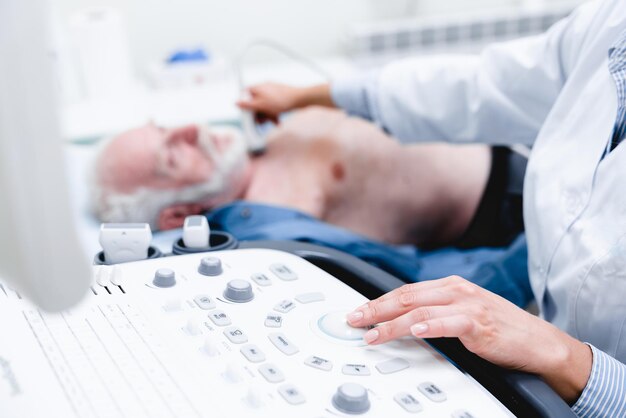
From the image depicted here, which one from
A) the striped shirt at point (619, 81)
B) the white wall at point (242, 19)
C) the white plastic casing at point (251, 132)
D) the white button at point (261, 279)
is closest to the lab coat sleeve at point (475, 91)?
the striped shirt at point (619, 81)

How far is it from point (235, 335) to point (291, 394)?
0.11m

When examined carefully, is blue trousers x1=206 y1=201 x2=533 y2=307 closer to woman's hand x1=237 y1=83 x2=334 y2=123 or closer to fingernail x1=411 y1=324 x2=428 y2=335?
woman's hand x1=237 y1=83 x2=334 y2=123

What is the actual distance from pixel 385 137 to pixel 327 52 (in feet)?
2.66

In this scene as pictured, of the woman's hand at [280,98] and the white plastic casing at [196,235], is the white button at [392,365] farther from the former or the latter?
the woman's hand at [280,98]

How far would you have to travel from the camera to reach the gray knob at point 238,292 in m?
0.76

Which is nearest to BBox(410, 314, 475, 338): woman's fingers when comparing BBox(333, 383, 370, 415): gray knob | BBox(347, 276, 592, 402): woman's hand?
BBox(347, 276, 592, 402): woman's hand

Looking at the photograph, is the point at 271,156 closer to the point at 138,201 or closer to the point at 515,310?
the point at 138,201

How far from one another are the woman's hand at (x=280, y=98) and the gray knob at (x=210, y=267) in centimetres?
72

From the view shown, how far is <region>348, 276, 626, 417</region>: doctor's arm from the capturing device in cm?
69

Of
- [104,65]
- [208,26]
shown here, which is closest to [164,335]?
[104,65]

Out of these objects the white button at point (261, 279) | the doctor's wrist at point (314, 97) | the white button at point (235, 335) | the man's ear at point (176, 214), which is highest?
the doctor's wrist at point (314, 97)

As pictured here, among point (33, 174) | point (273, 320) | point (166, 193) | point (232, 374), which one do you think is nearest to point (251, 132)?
point (166, 193)

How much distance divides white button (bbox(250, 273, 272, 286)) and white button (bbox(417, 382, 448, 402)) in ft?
0.79

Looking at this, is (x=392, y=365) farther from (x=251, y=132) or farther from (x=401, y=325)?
(x=251, y=132)
